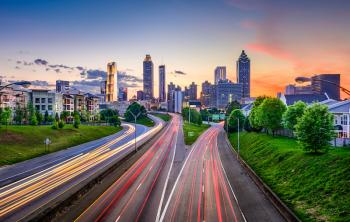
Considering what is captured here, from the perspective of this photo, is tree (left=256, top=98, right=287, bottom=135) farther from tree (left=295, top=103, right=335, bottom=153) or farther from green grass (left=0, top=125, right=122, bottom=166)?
green grass (left=0, top=125, right=122, bottom=166)

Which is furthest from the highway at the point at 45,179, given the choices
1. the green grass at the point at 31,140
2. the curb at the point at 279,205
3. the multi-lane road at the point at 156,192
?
the curb at the point at 279,205

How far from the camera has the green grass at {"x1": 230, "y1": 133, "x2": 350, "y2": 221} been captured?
82.5 feet

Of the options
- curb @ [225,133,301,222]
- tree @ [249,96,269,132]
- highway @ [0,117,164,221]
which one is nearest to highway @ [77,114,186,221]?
highway @ [0,117,164,221]

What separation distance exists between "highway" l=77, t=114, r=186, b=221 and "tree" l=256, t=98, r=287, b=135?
2804 centimetres

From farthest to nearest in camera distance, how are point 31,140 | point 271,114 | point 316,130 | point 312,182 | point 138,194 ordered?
point 271,114 → point 31,140 → point 316,130 → point 138,194 → point 312,182

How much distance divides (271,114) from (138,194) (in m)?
47.4

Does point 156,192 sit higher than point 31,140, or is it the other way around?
point 31,140

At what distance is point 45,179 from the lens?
39562 mm

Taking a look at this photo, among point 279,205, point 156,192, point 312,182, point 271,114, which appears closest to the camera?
point 279,205

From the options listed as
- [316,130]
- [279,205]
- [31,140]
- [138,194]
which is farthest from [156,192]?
[31,140]

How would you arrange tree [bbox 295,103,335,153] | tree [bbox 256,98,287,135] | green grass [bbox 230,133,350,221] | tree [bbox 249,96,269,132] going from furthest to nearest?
tree [bbox 249,96,269,132] < tree [bbox 256,98,287,135] < tree [bbox 295,103,335,153] < green grass [bbox 230,133,350,221]

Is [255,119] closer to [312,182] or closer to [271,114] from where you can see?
[271,114]

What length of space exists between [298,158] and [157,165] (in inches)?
986

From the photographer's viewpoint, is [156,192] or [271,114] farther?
[271,114]
